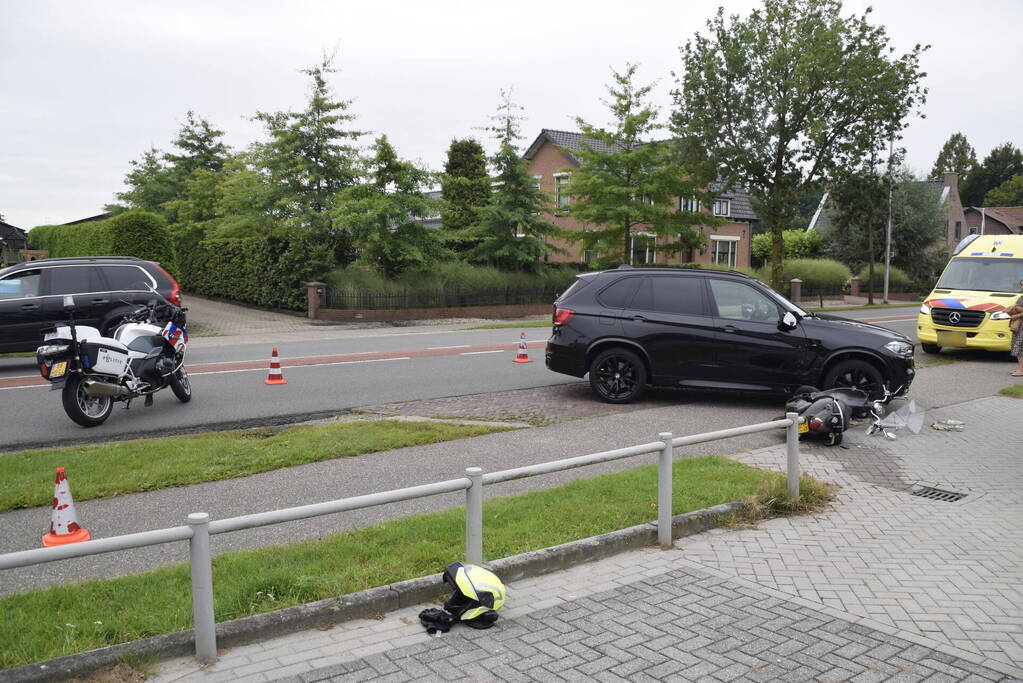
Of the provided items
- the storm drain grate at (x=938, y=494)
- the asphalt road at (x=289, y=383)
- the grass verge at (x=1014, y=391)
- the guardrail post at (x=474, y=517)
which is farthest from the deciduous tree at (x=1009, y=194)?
the guardrail post at (x=474, y=517)

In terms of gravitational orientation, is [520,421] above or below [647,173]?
below

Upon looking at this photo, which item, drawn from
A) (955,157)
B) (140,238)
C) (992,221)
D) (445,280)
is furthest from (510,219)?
(955,157)

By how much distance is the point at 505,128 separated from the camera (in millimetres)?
30812

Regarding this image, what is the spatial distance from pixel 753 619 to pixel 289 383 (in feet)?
31.1

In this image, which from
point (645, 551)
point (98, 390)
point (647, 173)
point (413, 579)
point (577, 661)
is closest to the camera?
point (577, 661)

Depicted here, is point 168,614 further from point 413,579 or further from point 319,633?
point 413,579

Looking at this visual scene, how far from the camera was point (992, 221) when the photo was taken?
8119 centimetres

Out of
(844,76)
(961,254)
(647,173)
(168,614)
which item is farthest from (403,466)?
(844,76)

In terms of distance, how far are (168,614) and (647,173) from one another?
27989 millimetres

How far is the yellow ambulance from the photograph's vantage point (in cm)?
1608

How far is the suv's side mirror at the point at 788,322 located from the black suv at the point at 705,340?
1 centimetres

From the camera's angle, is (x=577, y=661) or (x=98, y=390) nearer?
(x=577, y=661)

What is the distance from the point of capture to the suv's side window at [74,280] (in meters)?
15.0

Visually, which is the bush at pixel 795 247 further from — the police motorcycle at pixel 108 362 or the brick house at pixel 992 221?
the police motorcycle at pixel 108 362
